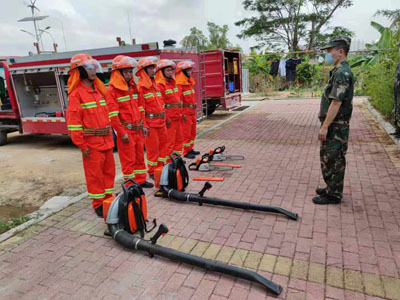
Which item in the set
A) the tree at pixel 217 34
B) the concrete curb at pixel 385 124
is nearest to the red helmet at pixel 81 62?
the concrete curb at pixel 385 124

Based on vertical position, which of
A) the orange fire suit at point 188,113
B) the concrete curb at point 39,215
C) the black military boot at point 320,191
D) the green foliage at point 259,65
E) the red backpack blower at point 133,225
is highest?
the green foliage at point 259,65

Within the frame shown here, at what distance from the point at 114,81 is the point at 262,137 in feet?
15.9

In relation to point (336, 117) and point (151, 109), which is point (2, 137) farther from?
point (336, 117)

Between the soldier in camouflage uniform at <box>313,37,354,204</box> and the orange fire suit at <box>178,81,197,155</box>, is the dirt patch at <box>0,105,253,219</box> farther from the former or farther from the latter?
the soldier in camouflage uniform at <box>313,37,354,204</box>

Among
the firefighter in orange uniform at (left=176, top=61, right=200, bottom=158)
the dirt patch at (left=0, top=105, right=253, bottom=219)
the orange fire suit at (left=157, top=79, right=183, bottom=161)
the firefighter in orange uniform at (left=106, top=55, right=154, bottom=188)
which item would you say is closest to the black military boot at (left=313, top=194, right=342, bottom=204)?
the firefighter in orange uniform at (left=106, top=55, right=154, bottom=188)

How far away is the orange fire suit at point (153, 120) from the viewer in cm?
481

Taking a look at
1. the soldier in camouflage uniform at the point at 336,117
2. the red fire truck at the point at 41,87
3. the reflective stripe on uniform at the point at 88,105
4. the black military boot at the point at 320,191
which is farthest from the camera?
the red fire truck at the point at 41,87

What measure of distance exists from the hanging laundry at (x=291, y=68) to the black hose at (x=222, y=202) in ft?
54.0

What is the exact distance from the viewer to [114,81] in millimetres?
4113

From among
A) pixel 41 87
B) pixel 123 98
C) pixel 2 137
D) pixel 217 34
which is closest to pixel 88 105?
pixel 123 98

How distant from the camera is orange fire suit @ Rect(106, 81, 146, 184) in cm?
412

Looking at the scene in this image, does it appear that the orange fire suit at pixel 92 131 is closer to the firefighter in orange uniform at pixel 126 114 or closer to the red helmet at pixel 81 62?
the red helmet at pixel 81 62

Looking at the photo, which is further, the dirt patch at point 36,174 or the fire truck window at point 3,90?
the fire truck window at point 3,90

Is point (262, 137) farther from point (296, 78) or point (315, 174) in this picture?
point (296, 78)
